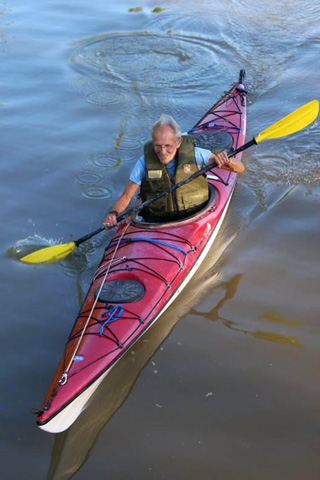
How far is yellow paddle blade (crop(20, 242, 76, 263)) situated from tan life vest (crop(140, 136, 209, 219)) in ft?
2.43

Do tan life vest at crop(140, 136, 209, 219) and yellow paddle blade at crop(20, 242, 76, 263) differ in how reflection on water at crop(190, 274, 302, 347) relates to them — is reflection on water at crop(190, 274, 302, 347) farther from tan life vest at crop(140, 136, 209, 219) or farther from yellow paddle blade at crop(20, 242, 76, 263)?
yellow paddle blade at crop(20, 242, 76, 263)

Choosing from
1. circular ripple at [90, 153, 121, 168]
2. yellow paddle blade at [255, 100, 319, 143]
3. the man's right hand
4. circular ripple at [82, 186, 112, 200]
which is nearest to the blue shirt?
the man's right hand

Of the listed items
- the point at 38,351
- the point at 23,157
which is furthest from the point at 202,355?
the point at 23,157

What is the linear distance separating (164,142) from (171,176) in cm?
39

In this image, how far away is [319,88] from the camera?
8.06m

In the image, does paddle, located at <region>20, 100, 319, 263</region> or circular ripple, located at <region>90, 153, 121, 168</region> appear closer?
paddle, located at <region>20, 100, 319, 263</region>

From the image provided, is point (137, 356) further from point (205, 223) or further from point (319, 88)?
point (319, 88)

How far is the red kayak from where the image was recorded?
3.42 meters

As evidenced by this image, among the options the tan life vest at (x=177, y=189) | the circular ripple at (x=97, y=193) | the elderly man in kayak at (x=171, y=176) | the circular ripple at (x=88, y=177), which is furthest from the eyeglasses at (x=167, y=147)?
the circular ripple at (x=88, y=177)

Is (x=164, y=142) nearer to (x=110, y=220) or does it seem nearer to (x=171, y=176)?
(x=171, y=176)

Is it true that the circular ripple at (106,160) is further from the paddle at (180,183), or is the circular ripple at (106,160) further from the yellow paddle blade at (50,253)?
the yellow paddle blade at (50,253)

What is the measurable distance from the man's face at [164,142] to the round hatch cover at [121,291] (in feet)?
3.46

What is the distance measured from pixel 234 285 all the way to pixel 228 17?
8.16 m

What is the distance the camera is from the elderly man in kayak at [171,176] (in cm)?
459
